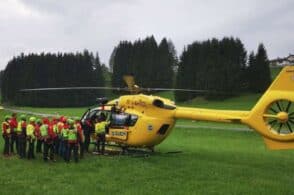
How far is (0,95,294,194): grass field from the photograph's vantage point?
17.6 meters

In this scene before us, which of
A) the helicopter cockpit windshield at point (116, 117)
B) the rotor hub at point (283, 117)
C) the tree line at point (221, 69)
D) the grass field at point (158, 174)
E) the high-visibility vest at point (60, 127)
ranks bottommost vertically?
the grass field at point (158, 174)

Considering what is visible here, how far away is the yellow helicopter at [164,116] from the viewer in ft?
69.3

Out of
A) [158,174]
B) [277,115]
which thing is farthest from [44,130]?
[277,115]

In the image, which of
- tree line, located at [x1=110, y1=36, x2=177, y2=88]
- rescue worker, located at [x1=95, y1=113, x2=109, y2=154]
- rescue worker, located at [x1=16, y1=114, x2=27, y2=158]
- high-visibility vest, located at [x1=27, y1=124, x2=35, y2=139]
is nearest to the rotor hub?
rescue worker, located at [x1=95, y1=113, x2=109, y2=154]

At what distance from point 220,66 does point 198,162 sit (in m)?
73.1

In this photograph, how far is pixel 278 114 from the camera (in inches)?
826

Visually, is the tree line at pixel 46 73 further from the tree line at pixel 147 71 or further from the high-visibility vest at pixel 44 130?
the high-visibility vest at pixel 44 130

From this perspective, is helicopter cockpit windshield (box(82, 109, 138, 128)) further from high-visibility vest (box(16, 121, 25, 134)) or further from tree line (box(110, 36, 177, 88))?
tree line (box(110, 36, 177, 88))

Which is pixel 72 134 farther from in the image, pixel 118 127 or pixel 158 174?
pixel 158 174

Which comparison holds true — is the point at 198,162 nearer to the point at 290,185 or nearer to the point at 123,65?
the point at 290,185

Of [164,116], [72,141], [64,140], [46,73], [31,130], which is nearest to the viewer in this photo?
[72,141]

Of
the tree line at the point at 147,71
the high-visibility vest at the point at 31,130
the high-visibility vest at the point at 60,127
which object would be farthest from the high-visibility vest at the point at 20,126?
the tree line at the point at 147,71

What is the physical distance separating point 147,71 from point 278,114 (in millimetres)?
104696

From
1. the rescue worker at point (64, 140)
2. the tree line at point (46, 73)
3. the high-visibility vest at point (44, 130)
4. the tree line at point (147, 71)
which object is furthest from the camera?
the tree line at point (46, 73)
